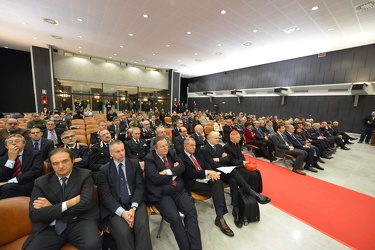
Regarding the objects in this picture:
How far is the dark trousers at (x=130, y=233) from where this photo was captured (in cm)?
153

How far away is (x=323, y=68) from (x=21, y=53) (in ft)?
69.7

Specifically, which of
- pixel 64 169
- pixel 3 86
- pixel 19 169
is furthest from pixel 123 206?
pixel 3 86

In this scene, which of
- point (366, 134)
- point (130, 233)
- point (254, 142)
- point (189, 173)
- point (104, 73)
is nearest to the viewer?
point (130, 233)

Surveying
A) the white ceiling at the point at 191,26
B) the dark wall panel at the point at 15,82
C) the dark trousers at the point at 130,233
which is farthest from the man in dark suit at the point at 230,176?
the dark wall panel at the point at 15,82

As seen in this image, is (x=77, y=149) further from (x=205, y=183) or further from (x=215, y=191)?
(x=215, y=191)

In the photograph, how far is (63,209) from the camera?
1.44m

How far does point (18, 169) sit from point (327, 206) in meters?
5.13

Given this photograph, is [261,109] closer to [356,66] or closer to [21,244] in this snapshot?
[356,66]

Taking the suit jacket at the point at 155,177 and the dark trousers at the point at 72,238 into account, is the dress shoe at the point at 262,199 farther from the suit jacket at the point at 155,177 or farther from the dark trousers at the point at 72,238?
the dark trousers at the point at 72,238

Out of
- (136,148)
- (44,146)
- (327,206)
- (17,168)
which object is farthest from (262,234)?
(44,146)

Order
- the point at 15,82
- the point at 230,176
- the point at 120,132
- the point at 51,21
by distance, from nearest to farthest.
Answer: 1. the point at 230,176
2. the point at 120,132
3. the point at 51,21
4. the point at 15,82

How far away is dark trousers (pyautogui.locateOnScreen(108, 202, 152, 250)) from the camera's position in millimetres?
1530

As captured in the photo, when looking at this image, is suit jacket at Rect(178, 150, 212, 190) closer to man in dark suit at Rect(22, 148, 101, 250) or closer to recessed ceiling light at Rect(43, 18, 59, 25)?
man in dark suit at Rect(22, 148, 101, 250)

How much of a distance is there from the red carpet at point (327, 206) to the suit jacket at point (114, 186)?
2525 millimetres
